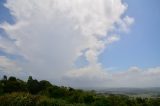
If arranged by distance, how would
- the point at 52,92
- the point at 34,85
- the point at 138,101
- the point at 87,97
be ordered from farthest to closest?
the point at 34,85, the point at 52,92, the point at 87,97, the point at 138,101

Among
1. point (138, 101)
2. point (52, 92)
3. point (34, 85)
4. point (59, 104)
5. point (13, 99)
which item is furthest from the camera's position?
point (34, 85)

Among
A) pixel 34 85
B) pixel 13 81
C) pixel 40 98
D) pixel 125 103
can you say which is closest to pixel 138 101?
pixel 125 103

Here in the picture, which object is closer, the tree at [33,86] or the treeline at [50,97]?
the treeline at [50,97]

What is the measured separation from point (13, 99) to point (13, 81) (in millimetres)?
14070

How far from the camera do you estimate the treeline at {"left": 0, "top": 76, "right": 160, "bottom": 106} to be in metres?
22.6

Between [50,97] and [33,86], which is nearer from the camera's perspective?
[50,97]

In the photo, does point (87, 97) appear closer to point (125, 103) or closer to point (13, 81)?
point (125, 103)

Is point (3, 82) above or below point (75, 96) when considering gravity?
above

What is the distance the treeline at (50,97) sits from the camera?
22.6 metres

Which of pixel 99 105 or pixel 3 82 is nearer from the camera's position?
pixel 99 105

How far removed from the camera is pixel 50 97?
95.5 feet

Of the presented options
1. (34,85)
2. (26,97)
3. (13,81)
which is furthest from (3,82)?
(26,97)

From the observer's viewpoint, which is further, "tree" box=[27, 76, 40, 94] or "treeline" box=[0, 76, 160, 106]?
"tree" box=[27, 76, 40, 94]

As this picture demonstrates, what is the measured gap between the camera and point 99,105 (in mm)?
23719
